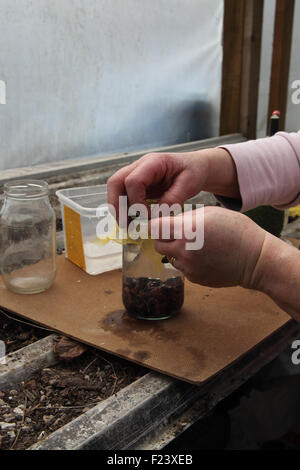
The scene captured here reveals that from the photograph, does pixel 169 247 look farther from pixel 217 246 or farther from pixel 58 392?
pixel 58 392

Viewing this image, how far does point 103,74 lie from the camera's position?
1559mm

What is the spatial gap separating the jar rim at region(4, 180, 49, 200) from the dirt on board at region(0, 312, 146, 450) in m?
0.31

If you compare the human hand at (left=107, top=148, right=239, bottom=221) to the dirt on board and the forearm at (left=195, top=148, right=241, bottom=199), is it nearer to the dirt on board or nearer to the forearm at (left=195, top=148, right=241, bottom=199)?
the forearm at (left=195, top=148, right=241, bottom=199)

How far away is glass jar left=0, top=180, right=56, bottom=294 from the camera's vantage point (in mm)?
1033

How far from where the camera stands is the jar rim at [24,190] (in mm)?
1021

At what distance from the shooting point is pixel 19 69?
1326mm

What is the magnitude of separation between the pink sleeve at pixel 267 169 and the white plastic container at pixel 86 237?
343mm

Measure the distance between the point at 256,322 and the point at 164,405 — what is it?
281 millimetres

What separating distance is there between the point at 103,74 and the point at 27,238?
0.73 m

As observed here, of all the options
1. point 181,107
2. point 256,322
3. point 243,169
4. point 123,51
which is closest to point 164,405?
point 256,322

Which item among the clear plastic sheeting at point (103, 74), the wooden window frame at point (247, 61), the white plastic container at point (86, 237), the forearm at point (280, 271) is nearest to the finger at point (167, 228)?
the forearm at point (280, 271)

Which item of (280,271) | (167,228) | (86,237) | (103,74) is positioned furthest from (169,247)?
(103,74)

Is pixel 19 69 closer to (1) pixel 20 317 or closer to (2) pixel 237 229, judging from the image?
(1) pixel 20 317

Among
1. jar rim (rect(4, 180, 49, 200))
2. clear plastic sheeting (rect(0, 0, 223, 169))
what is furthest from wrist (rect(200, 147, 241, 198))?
clear plastic sheeting (rect(0, 0, 223, 169))
